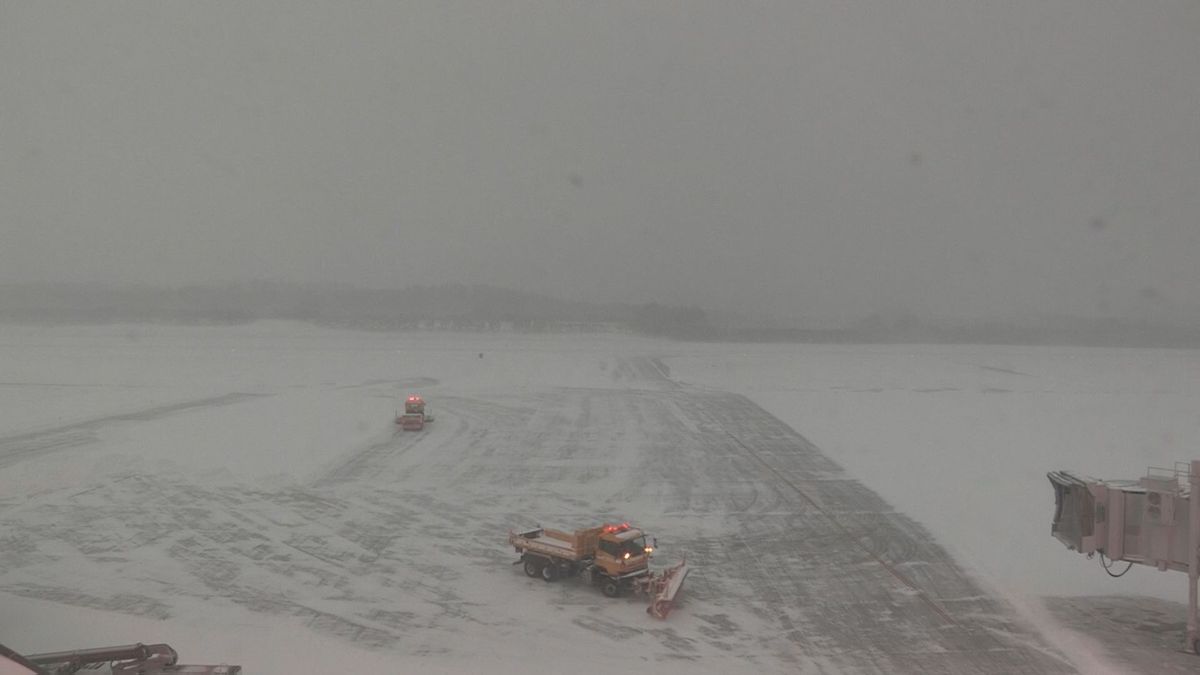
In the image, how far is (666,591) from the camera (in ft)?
48.9

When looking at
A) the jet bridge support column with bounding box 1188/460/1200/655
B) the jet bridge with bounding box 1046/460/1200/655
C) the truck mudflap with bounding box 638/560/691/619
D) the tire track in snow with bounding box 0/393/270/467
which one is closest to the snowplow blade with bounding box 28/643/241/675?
the truck mudflap with bounding box 638/560/691/619

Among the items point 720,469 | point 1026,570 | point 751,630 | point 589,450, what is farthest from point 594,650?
point 589,450

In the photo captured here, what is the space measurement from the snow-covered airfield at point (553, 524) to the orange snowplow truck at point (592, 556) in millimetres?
348

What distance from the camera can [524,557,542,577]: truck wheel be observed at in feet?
54.4

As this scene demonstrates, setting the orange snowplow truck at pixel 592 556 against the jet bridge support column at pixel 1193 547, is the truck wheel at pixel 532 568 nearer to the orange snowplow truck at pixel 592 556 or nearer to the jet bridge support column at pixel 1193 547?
the orange snowplow truck at pixel 592 556

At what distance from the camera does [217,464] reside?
2730 cm

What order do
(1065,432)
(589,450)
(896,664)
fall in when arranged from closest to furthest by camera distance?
(896,664)
(589,450)
(1065,432)

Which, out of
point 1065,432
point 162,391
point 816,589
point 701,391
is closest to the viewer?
point 816,589

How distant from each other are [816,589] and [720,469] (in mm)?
12100

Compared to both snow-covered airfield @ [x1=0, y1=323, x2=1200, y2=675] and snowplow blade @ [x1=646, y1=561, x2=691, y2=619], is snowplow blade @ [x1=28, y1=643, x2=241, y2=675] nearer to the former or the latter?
snow-covered airfield @ [x1=0, y1=323, x2=1200, y2=675]

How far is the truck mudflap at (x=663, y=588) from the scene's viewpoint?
14.6 metres

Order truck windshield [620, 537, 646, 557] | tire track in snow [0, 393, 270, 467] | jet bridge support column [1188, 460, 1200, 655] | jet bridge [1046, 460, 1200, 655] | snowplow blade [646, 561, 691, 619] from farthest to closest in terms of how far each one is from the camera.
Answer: tire track in snow [0, 393, 270, 467], truck windshield [620, 537, 646, 557], snowplow blade [646, 561, 691, 619], jet bridge [1046, 460, 1200, 655], jet bridge support column [1188, 460, 1200, 655]

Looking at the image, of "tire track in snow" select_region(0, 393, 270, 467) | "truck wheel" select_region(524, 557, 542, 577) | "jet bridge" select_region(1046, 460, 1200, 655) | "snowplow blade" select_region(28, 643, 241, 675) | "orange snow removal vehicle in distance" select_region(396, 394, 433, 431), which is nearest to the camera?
"snowplow blade" select_region(28, 643, 241, 675)

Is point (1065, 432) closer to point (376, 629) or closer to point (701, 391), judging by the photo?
point (701, 391)
